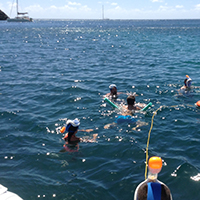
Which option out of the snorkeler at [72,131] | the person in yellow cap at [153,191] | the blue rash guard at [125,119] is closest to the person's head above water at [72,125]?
the snorkeler at [72,131]

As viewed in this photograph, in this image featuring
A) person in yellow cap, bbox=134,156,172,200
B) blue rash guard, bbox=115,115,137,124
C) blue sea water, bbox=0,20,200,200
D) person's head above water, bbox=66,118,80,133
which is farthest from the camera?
blue rash guard, bbox=115,115,137,124

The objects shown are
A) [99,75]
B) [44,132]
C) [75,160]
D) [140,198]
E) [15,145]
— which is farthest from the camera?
[99,75]

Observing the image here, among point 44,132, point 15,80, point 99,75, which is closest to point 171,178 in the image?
point 44,132

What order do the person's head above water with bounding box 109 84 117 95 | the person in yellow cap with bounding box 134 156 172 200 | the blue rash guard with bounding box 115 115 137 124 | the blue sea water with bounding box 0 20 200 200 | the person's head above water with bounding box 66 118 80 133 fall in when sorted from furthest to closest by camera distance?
1. the person's head above water with bounding box 109 84 117 95
2. the blue rash guard with bounding box 115 115 137 124
3. the person's head above water with bounding box 66 118 80 133
4. the blue sea water with bounding box 0 20 200 200
5. the person in yellow cap with bounding box 134 156 172 200

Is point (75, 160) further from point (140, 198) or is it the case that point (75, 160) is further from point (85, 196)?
point (140, 198)

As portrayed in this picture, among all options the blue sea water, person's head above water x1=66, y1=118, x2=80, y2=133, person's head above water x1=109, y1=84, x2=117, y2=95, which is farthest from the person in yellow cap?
person's head above water x1=109, y1=84, x2=117, y2=95

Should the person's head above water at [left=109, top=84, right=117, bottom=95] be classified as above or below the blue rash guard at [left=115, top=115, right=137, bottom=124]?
above

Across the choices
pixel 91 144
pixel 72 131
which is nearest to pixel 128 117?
pixel 91 144

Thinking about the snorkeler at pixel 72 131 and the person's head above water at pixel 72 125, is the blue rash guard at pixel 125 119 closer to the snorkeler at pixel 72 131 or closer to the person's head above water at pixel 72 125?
the snorkeler at pixel 72 131

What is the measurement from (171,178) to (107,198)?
197cm

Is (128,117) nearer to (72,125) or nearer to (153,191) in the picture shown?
(72,125)

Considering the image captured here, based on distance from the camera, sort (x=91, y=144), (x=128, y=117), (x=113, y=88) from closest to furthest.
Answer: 1. (x=91, y=144)
2. (x=128, y=117)
3. (x=113, y=88)

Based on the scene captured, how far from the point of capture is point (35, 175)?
6719 millimetres

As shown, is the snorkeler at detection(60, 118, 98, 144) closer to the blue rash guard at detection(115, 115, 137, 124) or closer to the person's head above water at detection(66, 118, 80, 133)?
the person's head above water at detection(66, 118, 80, 133)
